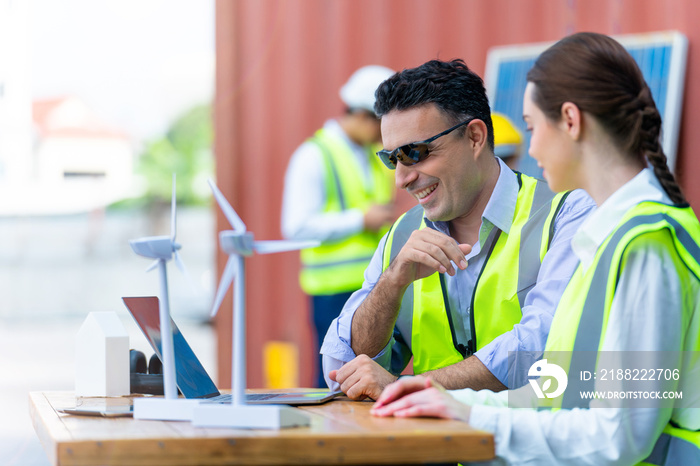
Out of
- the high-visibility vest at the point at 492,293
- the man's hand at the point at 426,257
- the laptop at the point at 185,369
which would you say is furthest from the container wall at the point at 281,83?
the laptop at the point at 185,369

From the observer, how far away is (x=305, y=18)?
5.49m

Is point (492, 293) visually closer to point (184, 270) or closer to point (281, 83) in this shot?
point (184, 270)

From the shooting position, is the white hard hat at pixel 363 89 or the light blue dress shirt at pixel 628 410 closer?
the light blue dress shirt at pixel 628 410

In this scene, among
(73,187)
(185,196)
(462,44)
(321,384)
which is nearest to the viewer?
(321,384)

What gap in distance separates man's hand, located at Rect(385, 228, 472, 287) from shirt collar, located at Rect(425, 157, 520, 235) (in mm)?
222

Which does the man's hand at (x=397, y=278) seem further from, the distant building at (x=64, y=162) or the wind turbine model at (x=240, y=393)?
the distant building at (x=64, y=162)

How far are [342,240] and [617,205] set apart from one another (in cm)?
312

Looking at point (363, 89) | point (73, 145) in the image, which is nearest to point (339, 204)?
point (363, 89)

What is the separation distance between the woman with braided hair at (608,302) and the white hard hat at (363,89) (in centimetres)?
296

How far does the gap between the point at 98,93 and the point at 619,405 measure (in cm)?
962

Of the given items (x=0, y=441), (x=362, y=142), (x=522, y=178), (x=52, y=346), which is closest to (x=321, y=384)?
(x=362, y=142)

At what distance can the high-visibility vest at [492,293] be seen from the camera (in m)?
2.25

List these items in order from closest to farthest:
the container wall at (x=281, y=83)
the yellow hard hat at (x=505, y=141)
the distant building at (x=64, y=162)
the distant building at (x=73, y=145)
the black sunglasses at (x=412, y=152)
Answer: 1. the black sunglasses at (x=412, y=152)
2. the yellow hard hat at (x=505, y=141)
3. the container wall at (x=281, y=83)
4. the distant building at (x=64, y=162)
5. the distant building at (x=73, y=145)

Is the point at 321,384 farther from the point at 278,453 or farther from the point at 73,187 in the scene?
the point at 73,187
